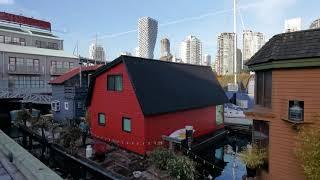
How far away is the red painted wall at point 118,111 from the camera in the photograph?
20.2 m

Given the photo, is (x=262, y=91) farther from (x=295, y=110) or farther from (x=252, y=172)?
(x=252, y=172)

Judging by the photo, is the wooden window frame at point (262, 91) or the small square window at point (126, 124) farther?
the small square window at point (126, 124)

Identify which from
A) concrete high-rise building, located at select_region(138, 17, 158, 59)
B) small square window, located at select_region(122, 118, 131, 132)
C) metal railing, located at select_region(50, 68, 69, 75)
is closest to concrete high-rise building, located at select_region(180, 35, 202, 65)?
concrete high-rise building, located at select_region(138, 17, 158, 59)

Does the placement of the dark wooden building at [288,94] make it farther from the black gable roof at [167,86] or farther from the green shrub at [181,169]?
the black gable roof at [167,86]

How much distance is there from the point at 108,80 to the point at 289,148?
14907 mm

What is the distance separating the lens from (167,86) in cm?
2328

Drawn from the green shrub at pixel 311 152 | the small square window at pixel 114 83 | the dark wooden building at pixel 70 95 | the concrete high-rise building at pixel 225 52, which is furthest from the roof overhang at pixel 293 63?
the concrete high-rise building at pixel 225 52

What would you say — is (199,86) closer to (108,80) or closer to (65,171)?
(108,80)

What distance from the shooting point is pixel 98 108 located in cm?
2452

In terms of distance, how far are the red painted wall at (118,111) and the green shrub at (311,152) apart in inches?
431

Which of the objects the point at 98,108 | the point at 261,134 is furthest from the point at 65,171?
the point at 261,134

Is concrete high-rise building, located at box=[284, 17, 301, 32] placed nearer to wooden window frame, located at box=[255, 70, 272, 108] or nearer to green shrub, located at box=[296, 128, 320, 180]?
wooden window frame, located at box=[255, 70, 272, 108]

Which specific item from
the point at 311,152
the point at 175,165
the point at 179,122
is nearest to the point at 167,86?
the point at 179,122

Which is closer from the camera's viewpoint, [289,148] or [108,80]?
[289,148]
